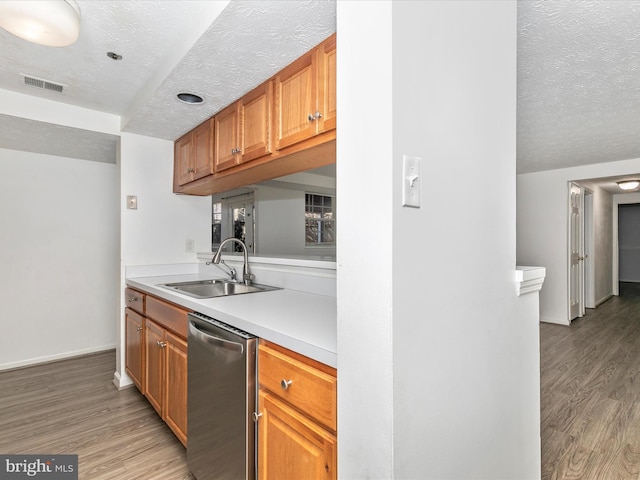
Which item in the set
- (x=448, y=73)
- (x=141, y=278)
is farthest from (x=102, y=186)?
(x=448, y=73)

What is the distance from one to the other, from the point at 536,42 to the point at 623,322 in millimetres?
4830

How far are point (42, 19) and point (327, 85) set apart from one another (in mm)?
1160

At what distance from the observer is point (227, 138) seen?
2293 millimetres

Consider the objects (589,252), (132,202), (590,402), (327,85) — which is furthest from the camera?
(589,252)

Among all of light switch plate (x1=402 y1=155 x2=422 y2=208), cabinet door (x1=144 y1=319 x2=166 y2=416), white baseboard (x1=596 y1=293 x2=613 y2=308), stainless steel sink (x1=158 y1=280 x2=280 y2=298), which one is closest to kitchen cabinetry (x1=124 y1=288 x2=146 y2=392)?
cabinet door (x1=144 y1=319 x2=166 y2=416)

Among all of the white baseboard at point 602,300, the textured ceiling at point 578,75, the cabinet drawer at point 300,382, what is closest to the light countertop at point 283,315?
the cabinet drawer at point 300,382

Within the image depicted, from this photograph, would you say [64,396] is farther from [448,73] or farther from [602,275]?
[602,275]

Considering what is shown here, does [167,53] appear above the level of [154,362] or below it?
above

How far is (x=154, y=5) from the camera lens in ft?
5.12

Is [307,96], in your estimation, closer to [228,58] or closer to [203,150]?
[228,58]

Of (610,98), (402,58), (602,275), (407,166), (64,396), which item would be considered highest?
(610,98)

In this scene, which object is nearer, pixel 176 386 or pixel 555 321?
pixel 176 386

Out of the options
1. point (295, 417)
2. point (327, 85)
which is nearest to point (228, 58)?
point (327, 85)

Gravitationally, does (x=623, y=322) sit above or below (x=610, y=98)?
below
